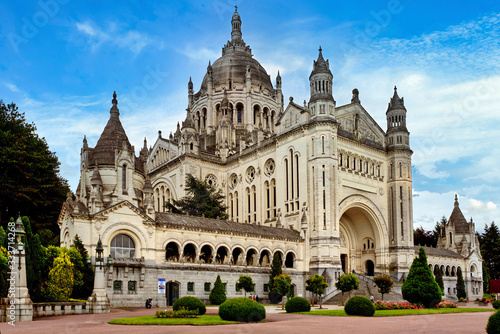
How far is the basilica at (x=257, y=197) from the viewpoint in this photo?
4691cm

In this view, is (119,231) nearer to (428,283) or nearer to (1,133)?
(1,133)

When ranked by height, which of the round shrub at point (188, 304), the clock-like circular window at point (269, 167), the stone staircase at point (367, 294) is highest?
the clock-like circular window at point (269, 167)

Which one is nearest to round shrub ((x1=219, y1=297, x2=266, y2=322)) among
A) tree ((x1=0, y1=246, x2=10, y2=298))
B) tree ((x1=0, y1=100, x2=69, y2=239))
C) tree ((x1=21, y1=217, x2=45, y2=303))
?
tree ((x1=0, y1=246, x2=10, y2=298))

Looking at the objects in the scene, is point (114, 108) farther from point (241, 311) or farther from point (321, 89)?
point (241, 311)

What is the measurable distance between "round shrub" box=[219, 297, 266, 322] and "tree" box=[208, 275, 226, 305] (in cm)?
1887

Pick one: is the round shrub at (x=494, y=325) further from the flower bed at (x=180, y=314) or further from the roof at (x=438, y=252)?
the roof at (x=438, y=252)

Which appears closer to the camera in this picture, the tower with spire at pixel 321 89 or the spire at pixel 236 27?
the tower with spire at pixel 321 89

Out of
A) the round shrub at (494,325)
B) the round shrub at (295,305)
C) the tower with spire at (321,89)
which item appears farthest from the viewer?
the tower with spire at (321,89)

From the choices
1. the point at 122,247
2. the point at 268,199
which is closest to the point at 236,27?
the point at 268,199

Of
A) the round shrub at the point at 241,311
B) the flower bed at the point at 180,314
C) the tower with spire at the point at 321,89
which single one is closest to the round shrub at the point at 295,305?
the round shrub at the point at 241,311

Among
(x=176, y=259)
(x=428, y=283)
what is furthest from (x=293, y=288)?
(x=428, y=283)

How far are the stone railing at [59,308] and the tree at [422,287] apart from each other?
2478 centimetres

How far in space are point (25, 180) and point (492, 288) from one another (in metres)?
59.5

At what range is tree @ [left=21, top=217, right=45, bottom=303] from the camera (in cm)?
3634
